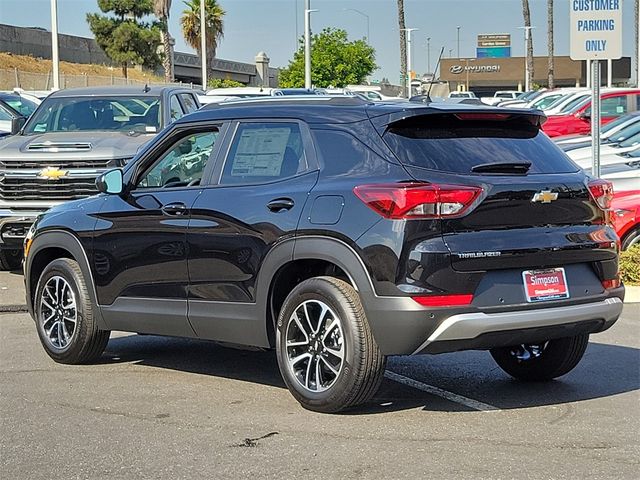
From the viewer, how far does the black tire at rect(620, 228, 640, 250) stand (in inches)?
504

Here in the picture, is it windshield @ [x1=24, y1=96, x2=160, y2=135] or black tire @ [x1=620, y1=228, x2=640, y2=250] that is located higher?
windshield @ [x1=24, y1=96, x2=160, y2=135]

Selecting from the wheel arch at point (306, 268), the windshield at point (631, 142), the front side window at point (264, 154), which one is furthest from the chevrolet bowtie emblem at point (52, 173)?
the windshield at point (631, 142)

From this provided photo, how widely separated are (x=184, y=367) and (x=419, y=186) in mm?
2890

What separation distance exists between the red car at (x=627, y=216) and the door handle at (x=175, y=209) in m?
6.64

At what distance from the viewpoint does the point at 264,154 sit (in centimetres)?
721

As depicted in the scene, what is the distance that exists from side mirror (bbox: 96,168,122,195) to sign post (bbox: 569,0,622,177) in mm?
6105

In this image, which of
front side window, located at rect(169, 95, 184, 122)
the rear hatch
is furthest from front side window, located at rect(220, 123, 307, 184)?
front side window, located at rect(169, 95, 184, 122)

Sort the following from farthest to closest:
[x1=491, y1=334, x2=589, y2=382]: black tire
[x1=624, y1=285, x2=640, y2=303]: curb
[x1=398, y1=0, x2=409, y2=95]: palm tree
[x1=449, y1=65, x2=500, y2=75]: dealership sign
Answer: [x1=449, y1=65, x2=500, y2=75]: dealership sign < [x1=398, y1=0, x2=409, y2=95]: palm tree < [x1=624, y1=285, x2=640, y2=303]: curb < [x1=491, y1=334, x2=589, y2=382]: black tire

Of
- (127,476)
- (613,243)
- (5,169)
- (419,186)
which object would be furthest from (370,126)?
(5,169)

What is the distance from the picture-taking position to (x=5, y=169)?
42.0 feet

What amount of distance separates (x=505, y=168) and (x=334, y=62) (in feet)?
186

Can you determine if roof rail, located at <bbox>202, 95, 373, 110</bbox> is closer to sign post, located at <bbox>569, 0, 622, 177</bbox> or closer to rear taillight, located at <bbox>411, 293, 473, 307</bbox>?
rear taillight, located at <bbox>411, 293, 473, 307</bbox>

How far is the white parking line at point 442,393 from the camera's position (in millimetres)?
6954

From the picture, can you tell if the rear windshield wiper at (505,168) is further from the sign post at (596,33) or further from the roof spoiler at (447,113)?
the sign post at (596,33)
